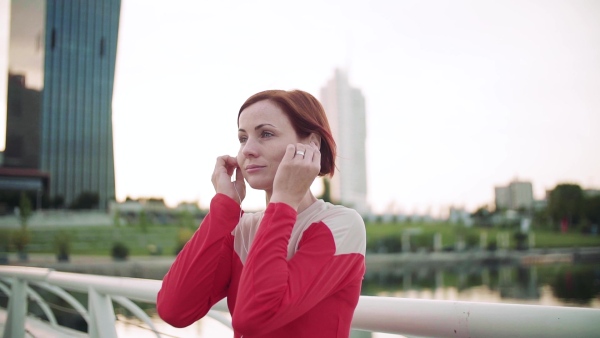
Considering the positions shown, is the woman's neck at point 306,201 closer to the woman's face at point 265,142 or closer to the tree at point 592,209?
the woman's face at point 265,142

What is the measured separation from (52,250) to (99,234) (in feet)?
20.3

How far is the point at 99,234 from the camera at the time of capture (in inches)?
1608

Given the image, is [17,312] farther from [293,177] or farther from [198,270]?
[293,177]

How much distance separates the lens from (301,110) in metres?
0.94

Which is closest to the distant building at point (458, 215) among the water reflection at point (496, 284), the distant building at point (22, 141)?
the water reflection at point (496, 284)

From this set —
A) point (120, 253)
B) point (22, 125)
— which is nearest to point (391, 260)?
point (120, 253)

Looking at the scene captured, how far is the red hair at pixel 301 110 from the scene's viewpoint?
36.7 inches

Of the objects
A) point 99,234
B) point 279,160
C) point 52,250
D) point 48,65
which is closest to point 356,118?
point 48,65

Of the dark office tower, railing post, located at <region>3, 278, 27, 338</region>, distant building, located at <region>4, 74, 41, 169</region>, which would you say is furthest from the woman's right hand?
distant building, located at <region>4, 74, 41, 169</region>

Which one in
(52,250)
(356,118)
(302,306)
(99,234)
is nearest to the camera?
(302,306)

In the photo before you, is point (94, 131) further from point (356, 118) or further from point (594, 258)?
point (594, 258)

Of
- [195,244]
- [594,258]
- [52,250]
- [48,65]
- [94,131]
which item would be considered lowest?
[594,258]

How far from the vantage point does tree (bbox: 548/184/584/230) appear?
59875 millimetres

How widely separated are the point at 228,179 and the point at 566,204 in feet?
224
